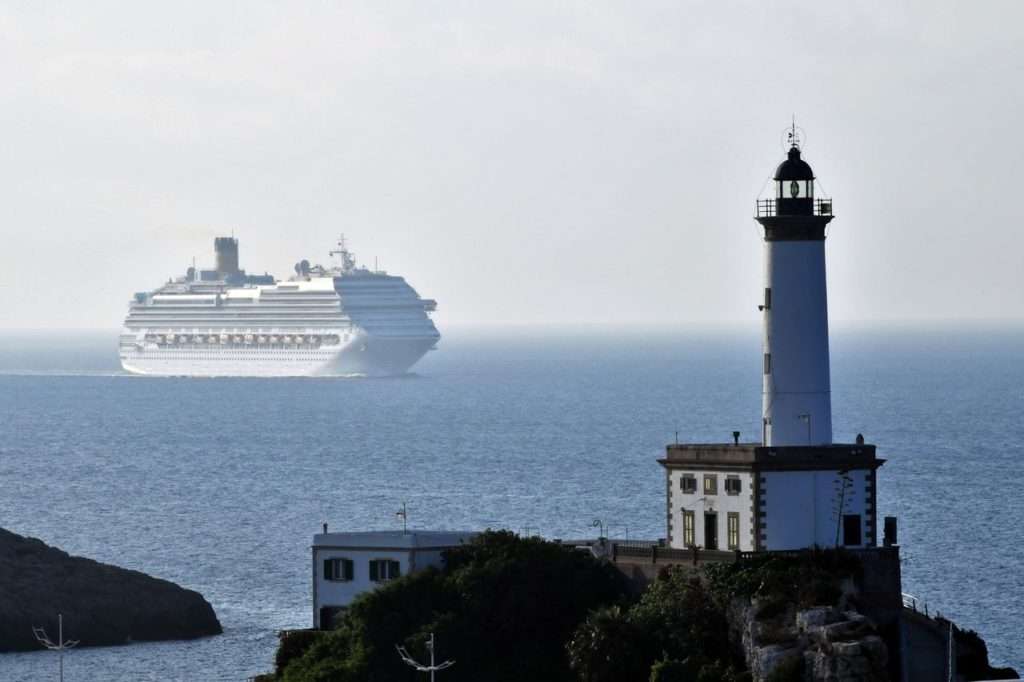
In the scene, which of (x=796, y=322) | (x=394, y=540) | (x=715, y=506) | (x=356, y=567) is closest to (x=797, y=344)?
(x=796, y=322)

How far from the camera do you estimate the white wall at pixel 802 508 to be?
177 ft

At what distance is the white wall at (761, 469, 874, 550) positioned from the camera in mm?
54062

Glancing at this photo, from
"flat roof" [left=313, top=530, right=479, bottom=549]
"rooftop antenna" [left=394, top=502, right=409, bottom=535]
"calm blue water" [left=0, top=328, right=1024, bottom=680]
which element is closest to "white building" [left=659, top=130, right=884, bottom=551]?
"flat roof" [left=313, top=530, right=479, bottom=549]

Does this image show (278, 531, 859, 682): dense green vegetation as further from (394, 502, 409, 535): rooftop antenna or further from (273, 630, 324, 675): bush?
(394, 502, 409, 535): rooftop antenna

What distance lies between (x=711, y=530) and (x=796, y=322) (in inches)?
191

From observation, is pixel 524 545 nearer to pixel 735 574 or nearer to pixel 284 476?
pixel 735 574

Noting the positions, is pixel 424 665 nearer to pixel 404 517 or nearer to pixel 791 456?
pixel 404 517

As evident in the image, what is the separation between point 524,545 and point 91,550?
148 feet

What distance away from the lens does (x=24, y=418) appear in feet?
645

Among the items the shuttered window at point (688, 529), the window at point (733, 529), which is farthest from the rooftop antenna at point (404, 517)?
the window at point (733, 529)

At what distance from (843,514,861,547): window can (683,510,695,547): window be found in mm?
3337

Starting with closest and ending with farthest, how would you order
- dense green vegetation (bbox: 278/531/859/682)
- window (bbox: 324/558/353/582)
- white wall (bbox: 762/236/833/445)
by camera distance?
dense green vegetation (bbox: 278/531/859/682) → white wall (bbox: 762/236/833/445) → window (bbox: 324/558/353/582)

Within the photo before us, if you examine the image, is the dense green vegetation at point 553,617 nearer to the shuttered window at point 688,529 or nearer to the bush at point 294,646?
the bush at point 294,646

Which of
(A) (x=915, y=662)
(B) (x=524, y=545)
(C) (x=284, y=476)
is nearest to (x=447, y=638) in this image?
(B) (x=524, y=545)
